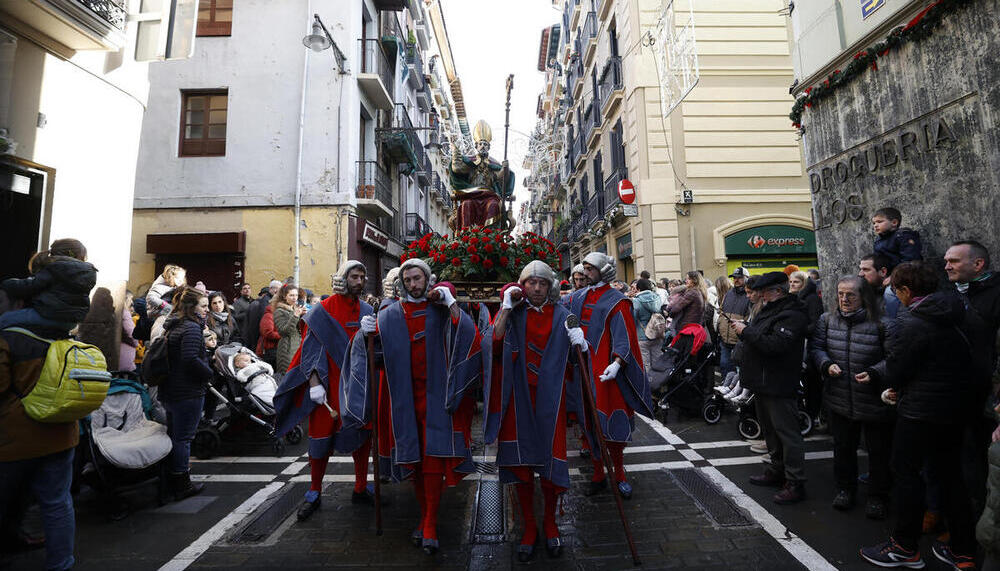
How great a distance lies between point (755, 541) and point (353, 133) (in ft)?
44.5

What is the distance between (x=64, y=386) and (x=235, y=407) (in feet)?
9.87

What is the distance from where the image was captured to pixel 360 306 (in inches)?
164

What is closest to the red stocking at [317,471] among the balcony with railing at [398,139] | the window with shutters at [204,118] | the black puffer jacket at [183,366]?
the black puffer jacket at [183,366]

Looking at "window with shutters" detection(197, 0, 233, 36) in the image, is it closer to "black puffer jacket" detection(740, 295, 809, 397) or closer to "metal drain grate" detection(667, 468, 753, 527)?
"black puffer jacket" detection(740, 295, 809, 397)

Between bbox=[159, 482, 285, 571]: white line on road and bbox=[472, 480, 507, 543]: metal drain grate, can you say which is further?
bbox=[472, 480, 507, 543]: metal drain grate

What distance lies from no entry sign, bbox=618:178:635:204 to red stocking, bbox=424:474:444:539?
11.7 metres

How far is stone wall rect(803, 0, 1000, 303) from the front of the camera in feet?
13.8

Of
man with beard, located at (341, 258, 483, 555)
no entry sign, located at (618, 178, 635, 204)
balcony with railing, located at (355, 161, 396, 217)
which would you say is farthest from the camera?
balcony with railing, located at (355, 161, 396, 217)

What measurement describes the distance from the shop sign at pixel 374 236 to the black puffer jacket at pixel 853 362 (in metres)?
12.3

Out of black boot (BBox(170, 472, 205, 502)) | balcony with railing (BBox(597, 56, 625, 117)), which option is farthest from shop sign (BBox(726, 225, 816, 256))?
black boot (BBox(170, 472, 205, 502))

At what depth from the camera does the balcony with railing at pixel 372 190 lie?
1394 cm

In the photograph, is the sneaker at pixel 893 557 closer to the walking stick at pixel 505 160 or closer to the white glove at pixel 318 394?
the white glove at pixel 318 394

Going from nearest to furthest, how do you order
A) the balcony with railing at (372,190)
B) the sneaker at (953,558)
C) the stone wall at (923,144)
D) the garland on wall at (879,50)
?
the sneaker at (953,558), the stone wall at (923,144), the garland on wall at (879,50), the balcony with railing at (372,190)

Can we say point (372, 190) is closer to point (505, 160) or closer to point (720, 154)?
point (505, 160)
